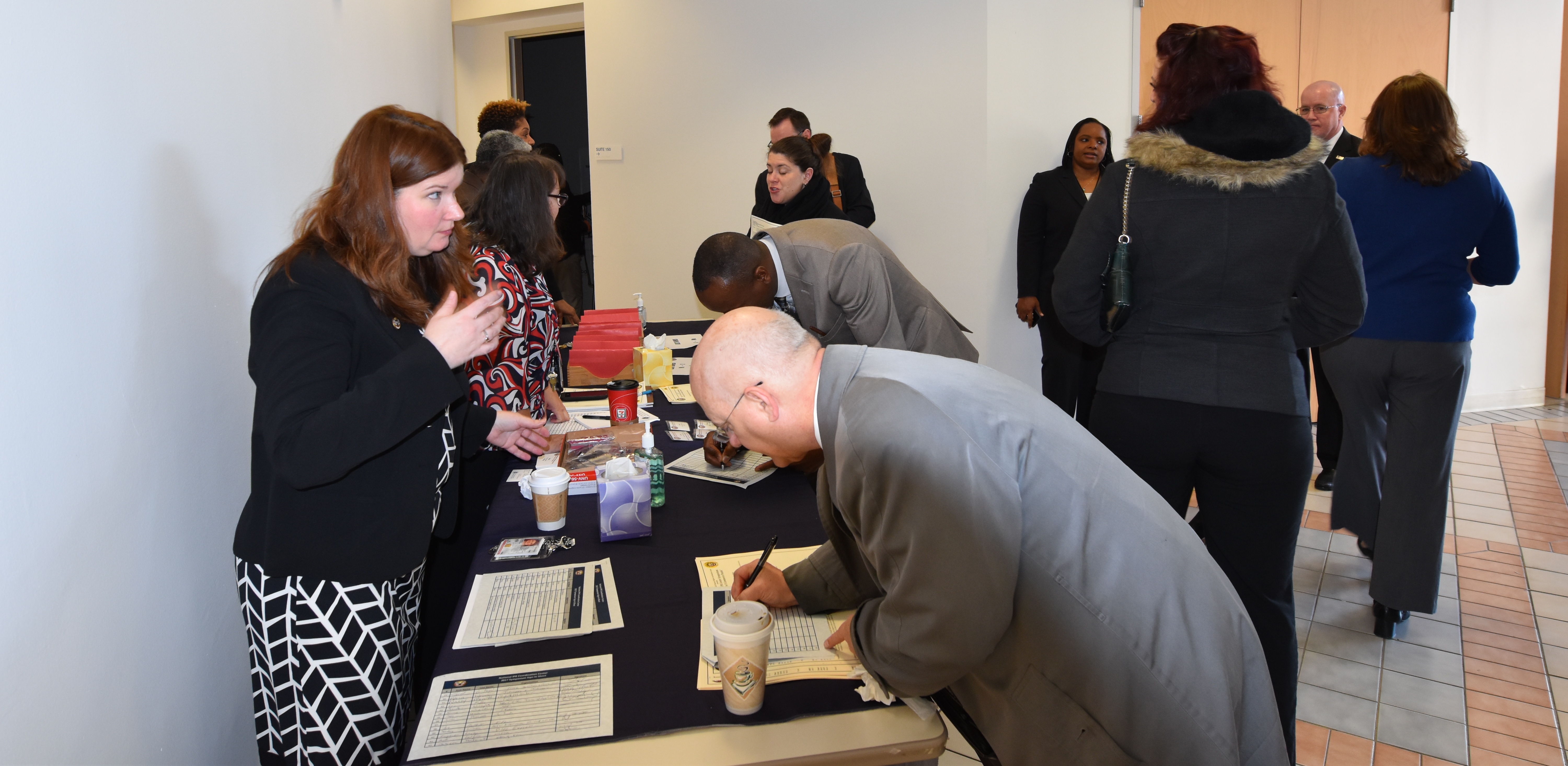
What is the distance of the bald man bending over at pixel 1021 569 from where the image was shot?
1033 millimetres

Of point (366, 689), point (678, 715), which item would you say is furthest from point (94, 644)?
point (678, 715)

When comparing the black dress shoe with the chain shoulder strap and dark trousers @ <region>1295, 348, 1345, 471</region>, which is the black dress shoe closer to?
dark trousers @ <region>1295, 348, 1345, 471</region>

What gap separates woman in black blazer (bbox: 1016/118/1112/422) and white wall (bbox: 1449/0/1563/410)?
2.44 meters

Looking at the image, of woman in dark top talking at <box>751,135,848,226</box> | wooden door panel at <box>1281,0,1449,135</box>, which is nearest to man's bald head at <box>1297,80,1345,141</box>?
wooden door panel at <box>1281,0,1449,135</box>

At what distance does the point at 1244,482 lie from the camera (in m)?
1.83

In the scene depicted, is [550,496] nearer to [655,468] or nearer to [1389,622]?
[655,468]

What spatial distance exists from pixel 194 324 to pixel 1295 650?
2.32m

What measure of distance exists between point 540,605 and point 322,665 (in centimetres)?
38

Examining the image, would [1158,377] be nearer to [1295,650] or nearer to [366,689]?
[1295,650]

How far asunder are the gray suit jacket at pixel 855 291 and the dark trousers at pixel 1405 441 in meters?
1.25

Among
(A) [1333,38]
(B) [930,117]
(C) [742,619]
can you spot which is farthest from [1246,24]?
(C) [742,619]

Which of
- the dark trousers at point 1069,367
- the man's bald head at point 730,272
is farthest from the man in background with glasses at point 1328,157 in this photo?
the man's bald head at point 730,272

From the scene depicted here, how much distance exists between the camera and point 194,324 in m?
1.71

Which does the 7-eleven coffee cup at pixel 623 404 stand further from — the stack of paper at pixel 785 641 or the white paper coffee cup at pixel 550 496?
the stack of paper at pixel 785 641
